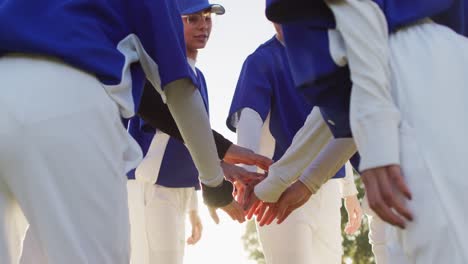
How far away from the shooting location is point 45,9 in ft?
7.90

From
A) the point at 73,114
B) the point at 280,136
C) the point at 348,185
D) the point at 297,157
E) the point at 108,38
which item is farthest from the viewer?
the point at 348,185

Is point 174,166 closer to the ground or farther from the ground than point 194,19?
closer to the ground

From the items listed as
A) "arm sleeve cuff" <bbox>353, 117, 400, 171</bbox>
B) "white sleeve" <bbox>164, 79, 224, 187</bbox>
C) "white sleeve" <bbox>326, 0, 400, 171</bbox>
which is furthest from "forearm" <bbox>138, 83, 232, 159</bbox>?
"arm sleeve cuff" <bbox>353, 117, 400, 171</bbox>

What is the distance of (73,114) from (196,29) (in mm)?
3404

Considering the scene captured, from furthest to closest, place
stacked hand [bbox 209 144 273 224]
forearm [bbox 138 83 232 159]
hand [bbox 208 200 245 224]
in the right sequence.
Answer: stacked hand [bbox 209 144 273 224] < hand [bbox 208 200 245 224] < forearm [bbox 138 83 232 159]

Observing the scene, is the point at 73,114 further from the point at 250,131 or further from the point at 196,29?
the point at 196,29

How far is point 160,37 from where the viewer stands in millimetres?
2588

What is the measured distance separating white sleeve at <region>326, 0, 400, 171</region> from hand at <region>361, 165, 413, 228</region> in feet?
0.07

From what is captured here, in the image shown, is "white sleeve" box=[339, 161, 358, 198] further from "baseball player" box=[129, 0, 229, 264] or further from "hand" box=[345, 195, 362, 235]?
"baseball player" box=[129, 0, 229, 264]

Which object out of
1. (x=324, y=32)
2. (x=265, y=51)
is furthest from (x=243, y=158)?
(x=324, y=32)

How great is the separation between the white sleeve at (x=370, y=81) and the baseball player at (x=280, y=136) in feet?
9.36

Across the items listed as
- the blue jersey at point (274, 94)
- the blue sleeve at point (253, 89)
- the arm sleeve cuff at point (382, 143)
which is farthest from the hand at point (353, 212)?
the arm sleeve cuff at point (382, 143)

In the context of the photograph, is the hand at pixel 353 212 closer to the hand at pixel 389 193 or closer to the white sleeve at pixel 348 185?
the white sleeve at pixel 348 185

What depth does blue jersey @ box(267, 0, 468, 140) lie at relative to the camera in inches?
86.0
